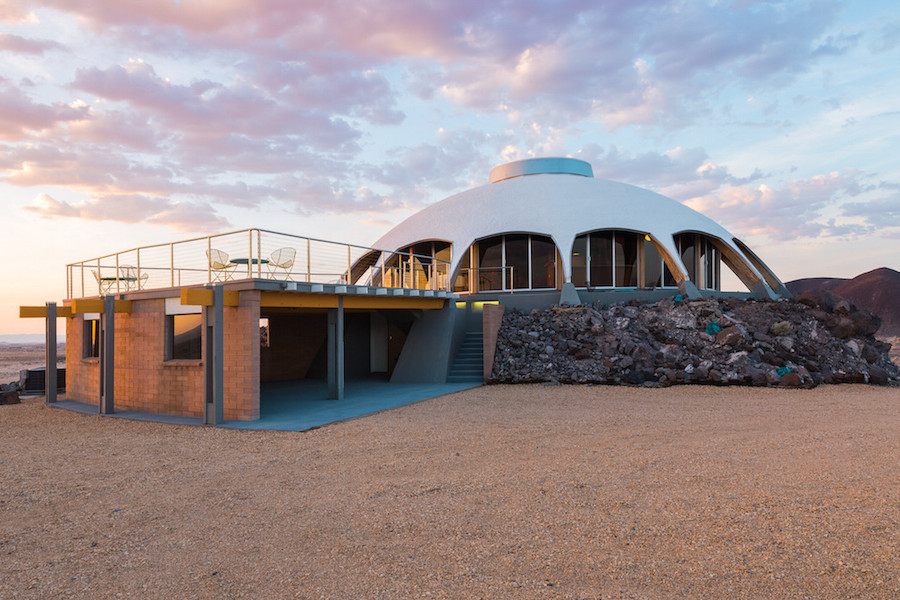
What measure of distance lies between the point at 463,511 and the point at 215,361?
22.1 feet

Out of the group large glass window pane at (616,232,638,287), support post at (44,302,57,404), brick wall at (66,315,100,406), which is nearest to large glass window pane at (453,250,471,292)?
large glass window pane at (616,232,638,287)

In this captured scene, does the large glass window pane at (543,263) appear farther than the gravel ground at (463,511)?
Yes

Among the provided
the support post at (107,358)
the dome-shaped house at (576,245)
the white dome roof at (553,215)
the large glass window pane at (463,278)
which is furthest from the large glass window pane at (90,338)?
the large glass window pane at (463,278)

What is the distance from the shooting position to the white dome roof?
21344mm

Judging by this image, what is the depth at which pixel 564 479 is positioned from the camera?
20.7 ft

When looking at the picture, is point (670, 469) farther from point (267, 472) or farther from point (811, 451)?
point (267, 472)

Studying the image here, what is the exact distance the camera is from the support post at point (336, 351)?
12.9 meters

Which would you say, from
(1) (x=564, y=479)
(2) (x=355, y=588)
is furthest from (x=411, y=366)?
(2) (x=355, y=588)

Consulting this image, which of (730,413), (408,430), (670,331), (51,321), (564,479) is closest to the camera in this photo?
(564,479)

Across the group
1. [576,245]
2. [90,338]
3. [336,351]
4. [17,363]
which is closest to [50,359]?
[90,338]

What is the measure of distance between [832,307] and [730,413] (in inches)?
387

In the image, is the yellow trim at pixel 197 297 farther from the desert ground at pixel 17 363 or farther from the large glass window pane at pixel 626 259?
the desert ground at pixel 17 363

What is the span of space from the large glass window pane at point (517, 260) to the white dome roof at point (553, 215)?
658 mm

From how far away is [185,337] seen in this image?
1199 centimetres
